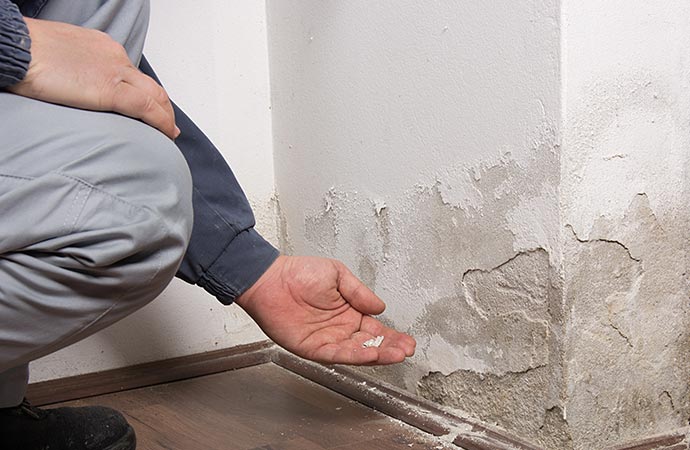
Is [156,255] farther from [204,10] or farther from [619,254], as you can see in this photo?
[204,10]

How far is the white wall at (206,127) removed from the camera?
5.63ft

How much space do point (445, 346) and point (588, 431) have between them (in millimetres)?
291

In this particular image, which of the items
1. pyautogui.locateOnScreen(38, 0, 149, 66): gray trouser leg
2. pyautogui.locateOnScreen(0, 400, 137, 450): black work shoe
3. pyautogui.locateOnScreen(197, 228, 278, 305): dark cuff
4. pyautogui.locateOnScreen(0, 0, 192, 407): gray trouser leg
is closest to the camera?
pyautogui.locateOnScreen(0, 0, 192, 407): gray trouser leg

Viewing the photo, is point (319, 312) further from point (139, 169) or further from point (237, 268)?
point (139, 169)

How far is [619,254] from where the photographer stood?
Result: 3.95 ft

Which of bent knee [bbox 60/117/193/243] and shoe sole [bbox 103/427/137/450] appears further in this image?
shoe sole [bbox 103/427/137/450]

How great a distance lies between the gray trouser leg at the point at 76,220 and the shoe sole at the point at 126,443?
0.34 meters

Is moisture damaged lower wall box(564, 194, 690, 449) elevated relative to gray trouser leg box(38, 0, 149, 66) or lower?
lower

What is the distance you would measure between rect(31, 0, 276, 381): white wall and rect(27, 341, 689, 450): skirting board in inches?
1.2

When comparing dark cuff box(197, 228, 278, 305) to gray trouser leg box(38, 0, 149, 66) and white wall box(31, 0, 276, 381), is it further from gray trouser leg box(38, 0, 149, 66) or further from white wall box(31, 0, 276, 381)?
white wall box(31, 0, 276, 381)

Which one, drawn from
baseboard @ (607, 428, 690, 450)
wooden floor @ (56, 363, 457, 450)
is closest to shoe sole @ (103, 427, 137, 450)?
wooden floor @ (56, 363, 457, 450)

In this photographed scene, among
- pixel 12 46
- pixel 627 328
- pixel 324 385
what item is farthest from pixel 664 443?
pixel 12 46

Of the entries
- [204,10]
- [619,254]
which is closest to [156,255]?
[619,254]

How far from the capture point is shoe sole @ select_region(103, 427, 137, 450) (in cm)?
118
